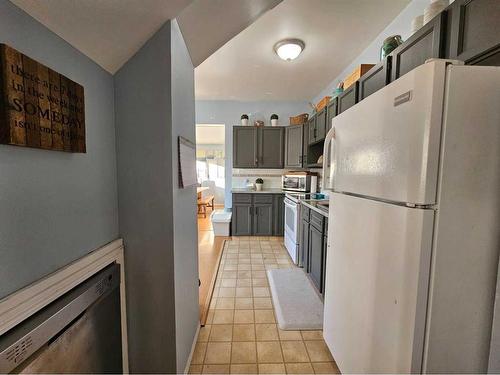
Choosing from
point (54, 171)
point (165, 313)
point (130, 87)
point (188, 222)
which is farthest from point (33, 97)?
point (165, 313)

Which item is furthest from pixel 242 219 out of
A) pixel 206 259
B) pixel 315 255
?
pixel 315 255

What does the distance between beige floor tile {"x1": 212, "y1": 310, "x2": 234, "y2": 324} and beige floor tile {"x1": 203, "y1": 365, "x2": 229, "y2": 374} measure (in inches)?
16.3

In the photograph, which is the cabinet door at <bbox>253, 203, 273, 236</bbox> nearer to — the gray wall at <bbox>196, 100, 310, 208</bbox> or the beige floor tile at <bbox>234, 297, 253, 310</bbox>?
the gray wall at <bbox>196, 100, 310, 208</bbox>

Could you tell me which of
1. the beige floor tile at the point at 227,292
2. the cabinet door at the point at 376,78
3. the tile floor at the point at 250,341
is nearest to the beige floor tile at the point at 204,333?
the tile floor at the point at 250,341

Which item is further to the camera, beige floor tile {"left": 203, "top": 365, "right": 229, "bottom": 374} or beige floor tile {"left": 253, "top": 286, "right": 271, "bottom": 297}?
beige floor tile {"left": 253, "top": 286, "right": 271, "bottom": 297}

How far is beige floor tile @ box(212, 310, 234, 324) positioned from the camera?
73.2 inches

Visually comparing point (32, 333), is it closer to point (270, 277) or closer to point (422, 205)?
point (422, 205)

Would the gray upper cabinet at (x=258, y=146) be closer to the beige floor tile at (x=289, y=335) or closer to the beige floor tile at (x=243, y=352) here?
the beige floor tile at (x=289, y=335)

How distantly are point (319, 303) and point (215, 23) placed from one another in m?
2.45

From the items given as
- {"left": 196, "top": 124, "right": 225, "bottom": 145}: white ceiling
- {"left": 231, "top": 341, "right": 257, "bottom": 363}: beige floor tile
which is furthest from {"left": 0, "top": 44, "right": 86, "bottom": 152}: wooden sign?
{"left": 196, "top": 124, "right": 225, "bottom": 145}: white ceiling

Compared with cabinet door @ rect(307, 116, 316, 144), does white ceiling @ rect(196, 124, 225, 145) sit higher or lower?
higher

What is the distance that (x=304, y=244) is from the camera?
2.70 metres

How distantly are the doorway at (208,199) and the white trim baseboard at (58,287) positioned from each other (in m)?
1.06

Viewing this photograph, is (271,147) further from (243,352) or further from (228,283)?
(243,352)
